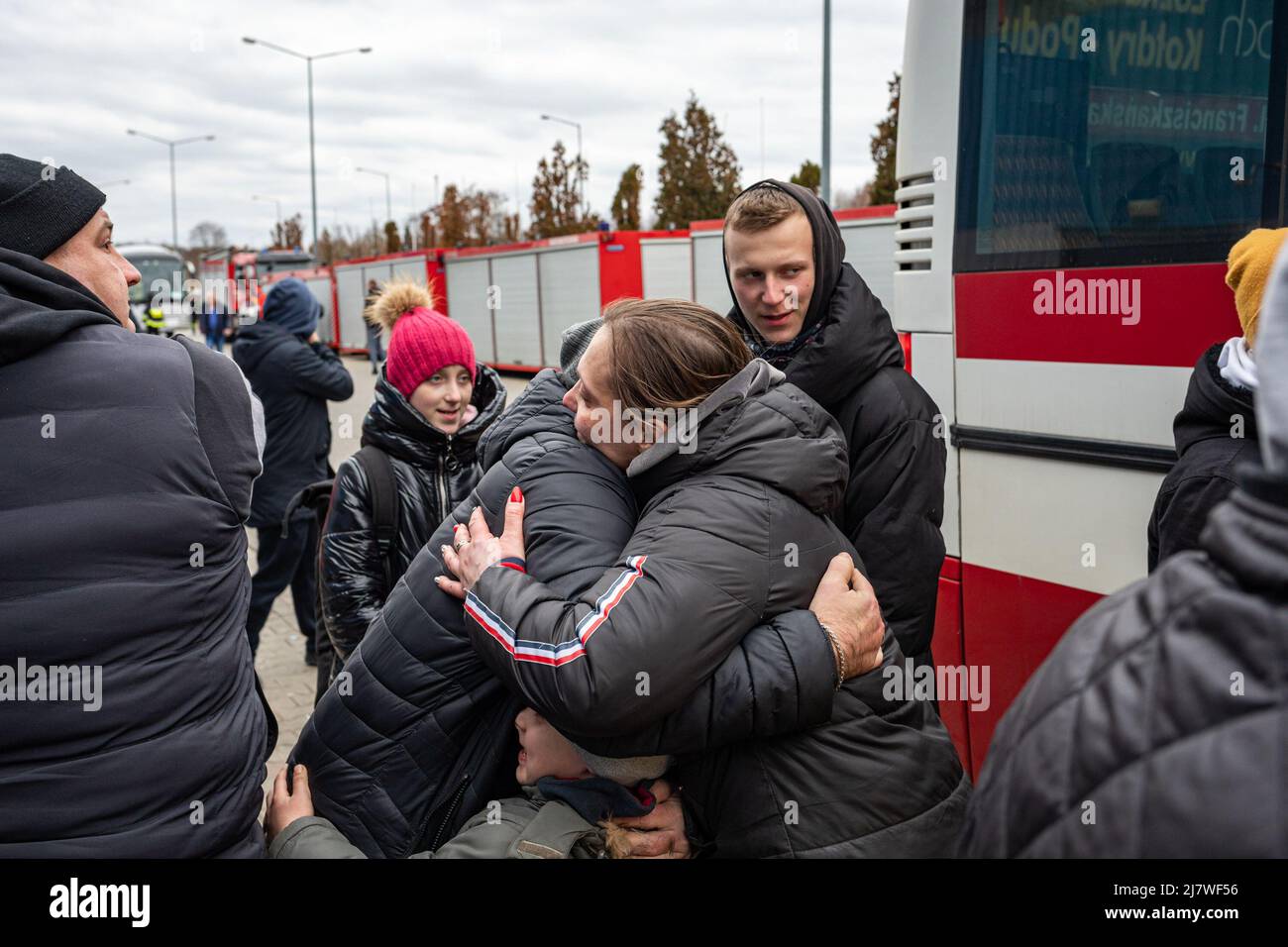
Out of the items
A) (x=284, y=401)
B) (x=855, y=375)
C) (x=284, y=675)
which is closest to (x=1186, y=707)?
(x=855, y=375)

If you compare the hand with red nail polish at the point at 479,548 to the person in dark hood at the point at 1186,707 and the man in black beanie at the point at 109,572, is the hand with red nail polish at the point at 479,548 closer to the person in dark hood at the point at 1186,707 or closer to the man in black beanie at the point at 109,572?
the man in black beanie at the point at 109,572

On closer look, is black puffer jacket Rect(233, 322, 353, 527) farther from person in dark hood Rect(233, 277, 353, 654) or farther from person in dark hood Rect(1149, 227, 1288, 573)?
person in dark hood Rect(1149, 227, 1288, 573)

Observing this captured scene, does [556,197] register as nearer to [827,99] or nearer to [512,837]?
[827,99]

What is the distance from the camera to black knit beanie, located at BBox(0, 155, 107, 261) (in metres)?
1.79

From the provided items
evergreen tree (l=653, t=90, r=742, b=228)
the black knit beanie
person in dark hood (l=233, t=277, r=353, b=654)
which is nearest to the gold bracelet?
the black knit beanie

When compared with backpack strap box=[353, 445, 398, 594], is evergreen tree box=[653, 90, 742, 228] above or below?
above

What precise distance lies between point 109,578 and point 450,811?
2.17 feet

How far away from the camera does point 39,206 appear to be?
1.82 metres

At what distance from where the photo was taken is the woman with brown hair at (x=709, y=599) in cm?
158

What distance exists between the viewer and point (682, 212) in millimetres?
29047

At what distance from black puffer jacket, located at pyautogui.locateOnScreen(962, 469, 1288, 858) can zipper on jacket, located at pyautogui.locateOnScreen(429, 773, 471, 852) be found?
3.69 ft

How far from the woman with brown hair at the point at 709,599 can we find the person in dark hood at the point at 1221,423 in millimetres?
706

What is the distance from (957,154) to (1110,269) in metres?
0.76
